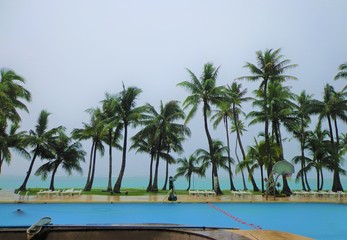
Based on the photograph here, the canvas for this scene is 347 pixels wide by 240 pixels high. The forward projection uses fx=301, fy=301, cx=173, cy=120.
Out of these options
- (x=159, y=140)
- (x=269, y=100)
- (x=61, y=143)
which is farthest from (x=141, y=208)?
(x=61, y=143)

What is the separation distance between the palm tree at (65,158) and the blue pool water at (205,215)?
15313 millimetres

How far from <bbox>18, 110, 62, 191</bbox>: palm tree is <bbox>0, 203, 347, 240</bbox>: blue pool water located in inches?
505

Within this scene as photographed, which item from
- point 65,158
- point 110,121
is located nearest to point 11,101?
point 110,121

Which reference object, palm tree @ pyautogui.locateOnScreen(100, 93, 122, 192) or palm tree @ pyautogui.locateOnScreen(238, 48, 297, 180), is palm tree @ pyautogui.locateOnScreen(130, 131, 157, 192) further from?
palm tree @ pyautogui.locateOnScreen(238, 48, 297, 180)

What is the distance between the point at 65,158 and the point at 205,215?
71.5ft

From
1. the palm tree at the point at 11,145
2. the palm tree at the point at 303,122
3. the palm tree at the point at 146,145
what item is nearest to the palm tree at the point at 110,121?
the palm tree at the point at 146,145

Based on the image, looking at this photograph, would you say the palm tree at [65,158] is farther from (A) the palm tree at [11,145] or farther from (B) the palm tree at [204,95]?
(B) the palm tree at [204,95]

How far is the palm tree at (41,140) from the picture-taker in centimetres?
2847

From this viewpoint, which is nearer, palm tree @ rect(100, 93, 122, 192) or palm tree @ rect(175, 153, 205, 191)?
palm tree @ rect(100, 93, 122, 192)

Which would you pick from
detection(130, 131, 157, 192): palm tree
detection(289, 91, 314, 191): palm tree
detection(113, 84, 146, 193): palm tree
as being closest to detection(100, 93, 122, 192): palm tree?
detection(113, 84, 146, 193): palm tree

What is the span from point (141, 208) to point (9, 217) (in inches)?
252

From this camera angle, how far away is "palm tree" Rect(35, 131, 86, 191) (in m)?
31.5

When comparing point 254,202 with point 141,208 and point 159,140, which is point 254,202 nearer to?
point 141,208

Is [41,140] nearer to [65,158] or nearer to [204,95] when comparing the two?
[65,158]
